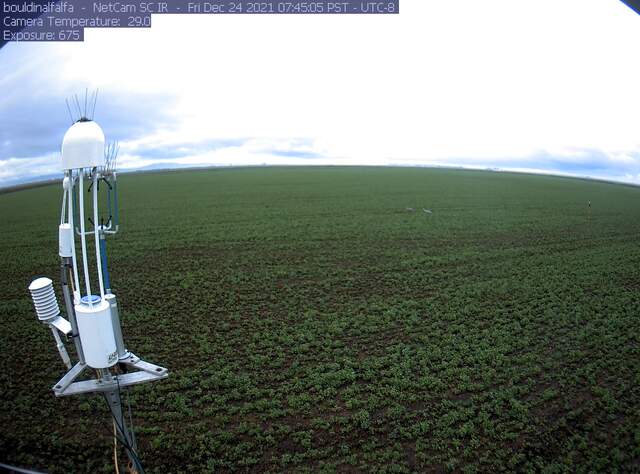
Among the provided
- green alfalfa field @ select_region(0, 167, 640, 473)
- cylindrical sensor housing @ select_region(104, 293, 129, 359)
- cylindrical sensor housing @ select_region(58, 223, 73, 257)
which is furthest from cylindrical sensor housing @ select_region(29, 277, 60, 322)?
green alfalfa field @ select_region(0, 167, 640, 473)

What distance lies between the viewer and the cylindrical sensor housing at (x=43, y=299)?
2859mm

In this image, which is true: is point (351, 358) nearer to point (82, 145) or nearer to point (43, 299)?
point (43, 299)

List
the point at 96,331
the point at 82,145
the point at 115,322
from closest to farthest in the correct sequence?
the point at 82,145 < the point at 96,331 < the point at 115,322

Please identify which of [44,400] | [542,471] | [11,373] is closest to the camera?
[542,471]

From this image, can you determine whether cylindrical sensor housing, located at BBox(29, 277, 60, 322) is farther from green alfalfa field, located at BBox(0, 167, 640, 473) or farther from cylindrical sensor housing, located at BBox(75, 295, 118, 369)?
green alfalfa field, located at BBox(0, 167, 640, 473)

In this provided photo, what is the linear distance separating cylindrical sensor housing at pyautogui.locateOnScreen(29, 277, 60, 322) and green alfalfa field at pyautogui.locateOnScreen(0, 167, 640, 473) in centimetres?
285

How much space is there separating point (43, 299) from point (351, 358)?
208 inches

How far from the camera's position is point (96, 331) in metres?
2.69

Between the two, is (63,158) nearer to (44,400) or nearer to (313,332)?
(44,400)

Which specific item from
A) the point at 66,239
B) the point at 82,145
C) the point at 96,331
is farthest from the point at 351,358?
the point at 82,145

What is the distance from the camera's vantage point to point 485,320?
28.1 ft

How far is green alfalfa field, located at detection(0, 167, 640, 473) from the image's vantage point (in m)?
4.98

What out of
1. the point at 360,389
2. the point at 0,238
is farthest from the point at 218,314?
the point at 0,238

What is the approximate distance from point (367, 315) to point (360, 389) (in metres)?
2.84
